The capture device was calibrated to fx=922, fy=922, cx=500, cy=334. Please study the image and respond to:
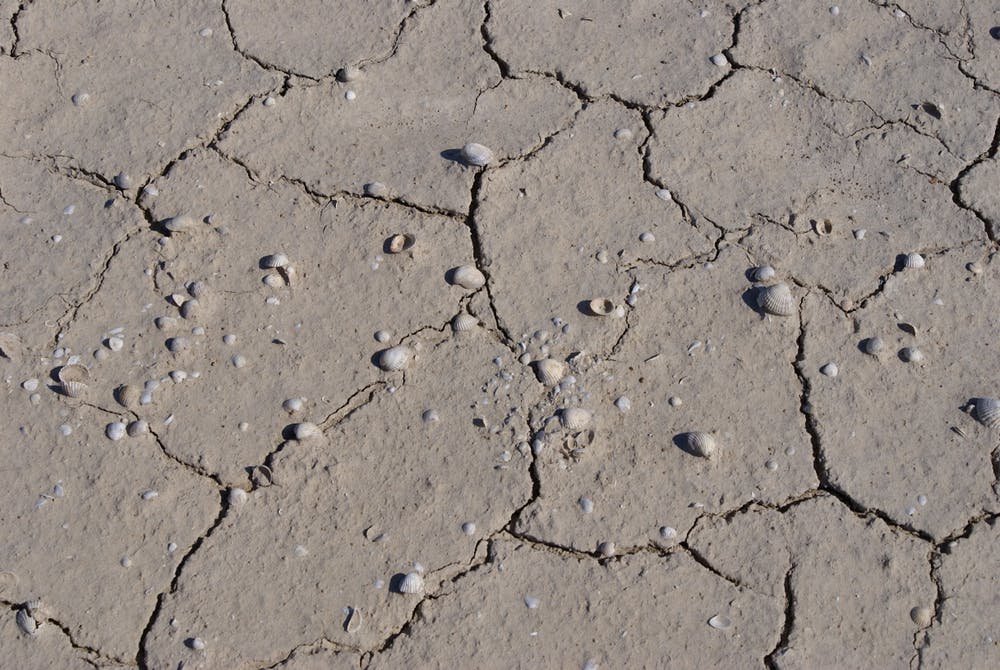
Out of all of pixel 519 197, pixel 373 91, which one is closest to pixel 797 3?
pixel 519 197

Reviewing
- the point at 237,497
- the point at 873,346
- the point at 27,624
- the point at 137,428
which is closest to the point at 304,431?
the point at 237,497

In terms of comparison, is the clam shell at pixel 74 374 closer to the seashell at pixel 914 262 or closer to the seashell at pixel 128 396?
the seashell at pixel 128 396

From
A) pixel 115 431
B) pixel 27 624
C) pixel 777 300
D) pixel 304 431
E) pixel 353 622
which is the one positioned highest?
pixel 777 300

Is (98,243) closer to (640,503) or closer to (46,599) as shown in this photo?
(46,599)

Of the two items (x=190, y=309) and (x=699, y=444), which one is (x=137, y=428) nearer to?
(x=190, y=309)

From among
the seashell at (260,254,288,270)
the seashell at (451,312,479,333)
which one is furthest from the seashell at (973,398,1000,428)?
the seashell at (260,254,288,270)

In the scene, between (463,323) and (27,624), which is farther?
(463,323)

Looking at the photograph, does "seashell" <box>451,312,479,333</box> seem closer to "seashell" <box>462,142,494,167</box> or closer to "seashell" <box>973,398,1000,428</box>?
"seashell" <box>462,142,494,167</box>
